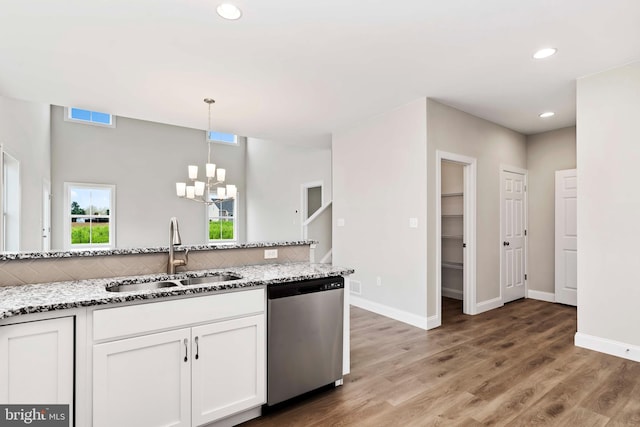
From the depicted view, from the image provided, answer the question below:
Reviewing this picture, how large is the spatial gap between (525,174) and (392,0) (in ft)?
14.1

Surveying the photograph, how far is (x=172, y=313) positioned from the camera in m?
1.76

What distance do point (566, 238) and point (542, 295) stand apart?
3.22ft

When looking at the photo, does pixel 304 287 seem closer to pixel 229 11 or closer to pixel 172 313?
pixel 172 313

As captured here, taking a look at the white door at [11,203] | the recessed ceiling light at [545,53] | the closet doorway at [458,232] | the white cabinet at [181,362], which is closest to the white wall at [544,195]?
the closet doorway at [458,232]

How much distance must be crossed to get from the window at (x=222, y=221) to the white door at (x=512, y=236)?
22.2 ft

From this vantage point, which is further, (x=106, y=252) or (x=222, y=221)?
(x=222, y=221)

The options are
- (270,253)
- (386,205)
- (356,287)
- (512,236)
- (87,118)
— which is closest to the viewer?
(270,253)

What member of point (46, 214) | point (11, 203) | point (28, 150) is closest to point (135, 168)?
point (46, 214)

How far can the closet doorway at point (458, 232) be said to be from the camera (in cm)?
436

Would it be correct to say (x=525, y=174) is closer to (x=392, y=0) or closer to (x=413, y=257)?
(x=413, y=257)

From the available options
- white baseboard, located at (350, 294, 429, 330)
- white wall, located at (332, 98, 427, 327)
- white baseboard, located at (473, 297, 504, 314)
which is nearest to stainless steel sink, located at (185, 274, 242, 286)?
white wall, located at (332, 98, 427, 327)

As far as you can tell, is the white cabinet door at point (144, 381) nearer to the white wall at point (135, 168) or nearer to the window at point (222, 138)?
the white wall at point (135, 168)

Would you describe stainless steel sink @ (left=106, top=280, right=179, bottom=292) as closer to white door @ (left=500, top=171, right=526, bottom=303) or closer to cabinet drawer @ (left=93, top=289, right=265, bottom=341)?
cabinet drawer @ (left=93, top=289, right=265, bottom=341)

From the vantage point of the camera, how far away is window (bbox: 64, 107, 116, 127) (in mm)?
7266
